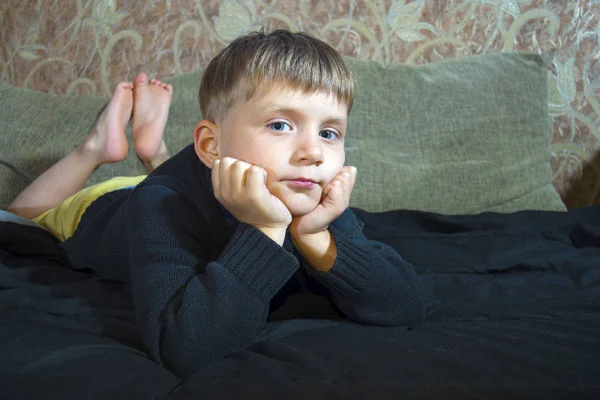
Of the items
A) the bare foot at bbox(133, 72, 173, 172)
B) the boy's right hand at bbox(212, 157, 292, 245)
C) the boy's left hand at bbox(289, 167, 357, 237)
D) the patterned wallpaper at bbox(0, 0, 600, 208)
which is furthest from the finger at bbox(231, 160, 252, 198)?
the patterned wallpaper at bbox(0, 0, 600, 208)

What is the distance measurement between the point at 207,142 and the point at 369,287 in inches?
12.6

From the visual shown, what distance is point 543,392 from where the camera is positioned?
60 centimetres

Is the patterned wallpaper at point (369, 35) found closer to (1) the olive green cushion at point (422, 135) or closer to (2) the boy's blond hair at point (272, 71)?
(1) the olive green cushion at point (422, 135)

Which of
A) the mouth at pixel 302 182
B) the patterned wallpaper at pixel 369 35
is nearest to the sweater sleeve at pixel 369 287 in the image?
the mouth at pixel 302 182

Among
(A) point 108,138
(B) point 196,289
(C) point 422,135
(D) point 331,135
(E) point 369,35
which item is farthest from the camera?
(E) point 369,35

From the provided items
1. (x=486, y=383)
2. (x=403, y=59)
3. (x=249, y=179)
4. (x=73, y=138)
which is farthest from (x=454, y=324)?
(x=403, y=59)

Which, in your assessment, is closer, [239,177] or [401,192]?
[239,177]

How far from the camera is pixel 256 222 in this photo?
0.79 meters

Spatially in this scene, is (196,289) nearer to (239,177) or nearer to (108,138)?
(239,177)

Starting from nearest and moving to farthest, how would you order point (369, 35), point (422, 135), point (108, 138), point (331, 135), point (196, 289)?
point (196, 289)
point (331, 135)
point (108, 138)
point (422, 135)
point (369, 35)

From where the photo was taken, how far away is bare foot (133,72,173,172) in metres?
1.42

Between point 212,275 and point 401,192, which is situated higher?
point 212,275

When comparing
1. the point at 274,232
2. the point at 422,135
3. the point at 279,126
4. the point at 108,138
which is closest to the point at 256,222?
the point at 274,232

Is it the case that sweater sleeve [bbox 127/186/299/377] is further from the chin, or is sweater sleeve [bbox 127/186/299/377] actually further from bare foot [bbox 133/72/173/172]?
bare foot [bbox 133/72/173/172]
